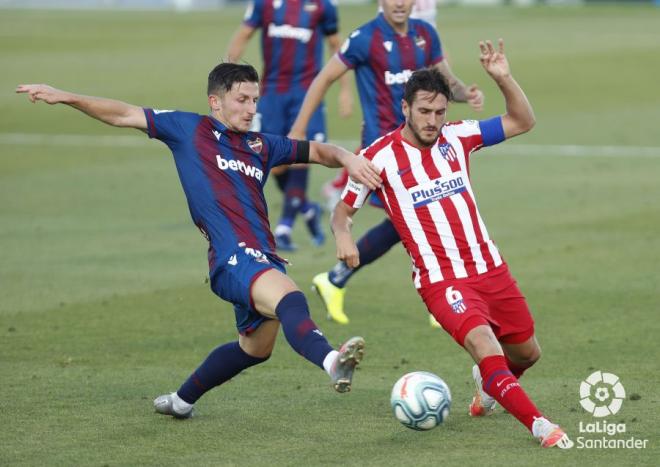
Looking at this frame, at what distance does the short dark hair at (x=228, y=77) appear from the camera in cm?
730

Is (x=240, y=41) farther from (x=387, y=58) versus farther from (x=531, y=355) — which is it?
(x=531, y=355)

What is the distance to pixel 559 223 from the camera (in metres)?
14.2

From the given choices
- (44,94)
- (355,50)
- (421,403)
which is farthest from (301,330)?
(355,50)

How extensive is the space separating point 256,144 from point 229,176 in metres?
0.27

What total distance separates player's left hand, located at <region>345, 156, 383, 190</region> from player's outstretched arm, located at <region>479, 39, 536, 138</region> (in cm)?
87

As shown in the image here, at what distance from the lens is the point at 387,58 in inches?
400

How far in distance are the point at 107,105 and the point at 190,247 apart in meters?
6.18

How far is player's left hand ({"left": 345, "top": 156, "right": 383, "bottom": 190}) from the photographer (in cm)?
736

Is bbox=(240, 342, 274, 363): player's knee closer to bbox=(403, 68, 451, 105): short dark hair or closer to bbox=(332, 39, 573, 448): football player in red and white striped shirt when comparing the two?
bbox=(332, 39, 573, 448): football player in red and white striped shirt

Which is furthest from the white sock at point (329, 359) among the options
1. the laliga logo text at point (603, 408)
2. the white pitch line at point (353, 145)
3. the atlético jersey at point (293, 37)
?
the white pitch line at point (353, 145)

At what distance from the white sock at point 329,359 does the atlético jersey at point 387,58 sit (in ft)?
13.5

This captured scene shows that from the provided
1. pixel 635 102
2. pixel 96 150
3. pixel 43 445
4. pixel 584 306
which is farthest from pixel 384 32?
pixel 635 102

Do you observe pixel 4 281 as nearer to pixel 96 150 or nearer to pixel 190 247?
pixel 190 247

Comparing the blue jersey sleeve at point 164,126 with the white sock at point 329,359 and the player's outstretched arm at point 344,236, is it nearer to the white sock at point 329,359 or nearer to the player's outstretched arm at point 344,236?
the player's outstretched arm at point 344,236
